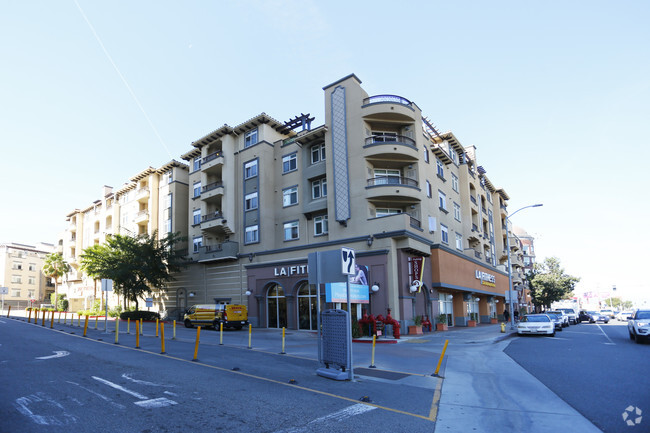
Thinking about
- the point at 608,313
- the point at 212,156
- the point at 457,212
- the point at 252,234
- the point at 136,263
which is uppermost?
the point at 212,156

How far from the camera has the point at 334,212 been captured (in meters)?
29.8

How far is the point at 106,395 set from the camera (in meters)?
8.17

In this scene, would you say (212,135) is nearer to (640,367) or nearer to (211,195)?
(211,195)

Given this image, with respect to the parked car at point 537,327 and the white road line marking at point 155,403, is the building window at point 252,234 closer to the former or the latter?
the parked car at point 537,327

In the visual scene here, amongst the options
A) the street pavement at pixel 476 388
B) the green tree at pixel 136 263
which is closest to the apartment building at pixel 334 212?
the green tree at pixel 136 263

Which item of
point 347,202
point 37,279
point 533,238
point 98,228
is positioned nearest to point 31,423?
point 347,202

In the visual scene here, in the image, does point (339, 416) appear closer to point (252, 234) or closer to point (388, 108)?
point (388, 108)

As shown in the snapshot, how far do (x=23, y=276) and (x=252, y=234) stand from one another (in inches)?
3086

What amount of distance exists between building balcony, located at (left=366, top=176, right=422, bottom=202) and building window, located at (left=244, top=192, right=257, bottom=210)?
1102 cm

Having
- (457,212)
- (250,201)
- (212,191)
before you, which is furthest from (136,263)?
(457,212)

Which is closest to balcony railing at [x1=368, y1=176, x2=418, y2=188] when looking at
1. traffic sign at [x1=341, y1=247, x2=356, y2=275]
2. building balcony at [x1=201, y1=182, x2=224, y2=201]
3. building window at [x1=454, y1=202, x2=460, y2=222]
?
building window at [x1=454, y1=202, x2=460, y2=222]

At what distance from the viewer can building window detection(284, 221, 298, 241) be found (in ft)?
108

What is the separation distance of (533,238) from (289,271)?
98.5 meters

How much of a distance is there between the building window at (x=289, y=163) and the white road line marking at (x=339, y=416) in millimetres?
27650
